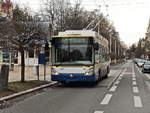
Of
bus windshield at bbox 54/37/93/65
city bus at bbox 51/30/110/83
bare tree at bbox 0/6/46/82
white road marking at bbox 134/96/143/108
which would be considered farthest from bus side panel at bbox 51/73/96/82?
white road marking at bbox 134/96/143/108

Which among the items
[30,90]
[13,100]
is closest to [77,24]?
[30,90]

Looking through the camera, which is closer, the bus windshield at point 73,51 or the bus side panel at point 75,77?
the bus side panel at point 75,77

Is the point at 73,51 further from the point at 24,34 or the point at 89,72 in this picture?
the point at 24,34

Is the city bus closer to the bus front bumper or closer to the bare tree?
the bus front bumper

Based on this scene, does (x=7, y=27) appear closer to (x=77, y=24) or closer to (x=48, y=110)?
(x=48, y=110)

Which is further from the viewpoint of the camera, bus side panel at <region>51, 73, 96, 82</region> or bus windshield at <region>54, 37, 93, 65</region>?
bus windshield at <region>54, 37, 93, 65</region>


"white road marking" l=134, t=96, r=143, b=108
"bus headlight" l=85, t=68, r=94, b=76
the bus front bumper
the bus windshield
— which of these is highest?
the bus windshield

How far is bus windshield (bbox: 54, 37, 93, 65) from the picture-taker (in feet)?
59.4

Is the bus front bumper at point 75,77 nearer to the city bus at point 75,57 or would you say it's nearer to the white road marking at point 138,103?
the city bus at point 75,57

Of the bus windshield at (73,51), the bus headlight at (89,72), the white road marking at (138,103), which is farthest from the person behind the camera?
the bus windshield at (73,51)

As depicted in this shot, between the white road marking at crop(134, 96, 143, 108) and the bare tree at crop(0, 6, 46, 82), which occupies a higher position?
the bare tree at crop(0, 6, 46, 82)

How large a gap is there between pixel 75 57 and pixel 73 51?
1.21ft

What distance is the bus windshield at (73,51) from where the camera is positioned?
59.4ft

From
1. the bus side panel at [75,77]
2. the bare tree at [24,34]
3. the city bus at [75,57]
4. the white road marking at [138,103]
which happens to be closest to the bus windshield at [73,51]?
the city bus at [75,57]
